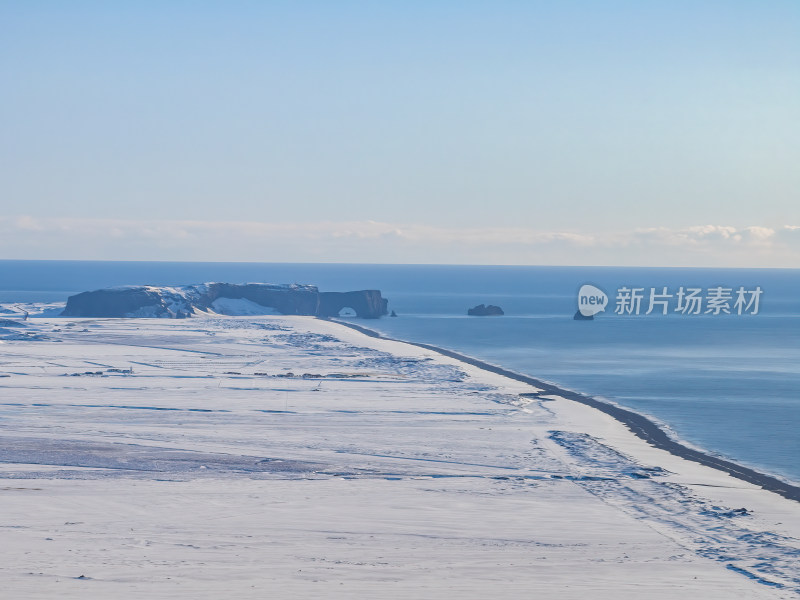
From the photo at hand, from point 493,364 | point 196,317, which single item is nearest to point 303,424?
point 493,364

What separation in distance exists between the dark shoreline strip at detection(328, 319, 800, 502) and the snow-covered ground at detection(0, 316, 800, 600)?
1044 millimetres

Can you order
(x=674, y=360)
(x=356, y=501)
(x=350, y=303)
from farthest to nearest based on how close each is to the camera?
(x=350, y=303), (x=674, y=360), (x=356, y=501)

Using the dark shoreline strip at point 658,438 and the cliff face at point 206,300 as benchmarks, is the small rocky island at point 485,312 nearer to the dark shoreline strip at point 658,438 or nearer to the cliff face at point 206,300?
the cliff face at point 206,300

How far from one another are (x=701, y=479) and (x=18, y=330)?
66802 millimetres

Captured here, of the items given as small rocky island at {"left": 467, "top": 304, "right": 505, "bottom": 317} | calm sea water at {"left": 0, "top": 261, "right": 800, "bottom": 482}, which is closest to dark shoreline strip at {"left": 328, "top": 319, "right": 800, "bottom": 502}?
calm sea water at {"left": 0, "top": 261, "right": 800, "bottom": 482}

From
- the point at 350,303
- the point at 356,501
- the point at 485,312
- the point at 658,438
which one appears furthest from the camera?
the point at 485,312

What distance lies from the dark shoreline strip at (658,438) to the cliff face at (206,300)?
51.9m

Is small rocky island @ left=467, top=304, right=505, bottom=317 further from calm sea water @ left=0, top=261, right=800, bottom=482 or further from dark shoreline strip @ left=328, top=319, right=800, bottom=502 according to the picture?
dark shoreline strip @ left=328, top=319, right=800, bottom=502

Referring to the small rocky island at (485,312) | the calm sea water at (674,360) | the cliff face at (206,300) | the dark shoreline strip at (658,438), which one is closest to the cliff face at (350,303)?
the cliff face at (206,300)

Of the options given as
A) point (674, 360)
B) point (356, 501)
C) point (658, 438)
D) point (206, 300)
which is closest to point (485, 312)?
point (206, 300)

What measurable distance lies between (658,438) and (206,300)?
80279 mm

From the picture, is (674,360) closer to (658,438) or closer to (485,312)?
(658,438)

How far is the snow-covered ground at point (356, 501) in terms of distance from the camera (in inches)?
711

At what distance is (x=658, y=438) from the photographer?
37250 mm
